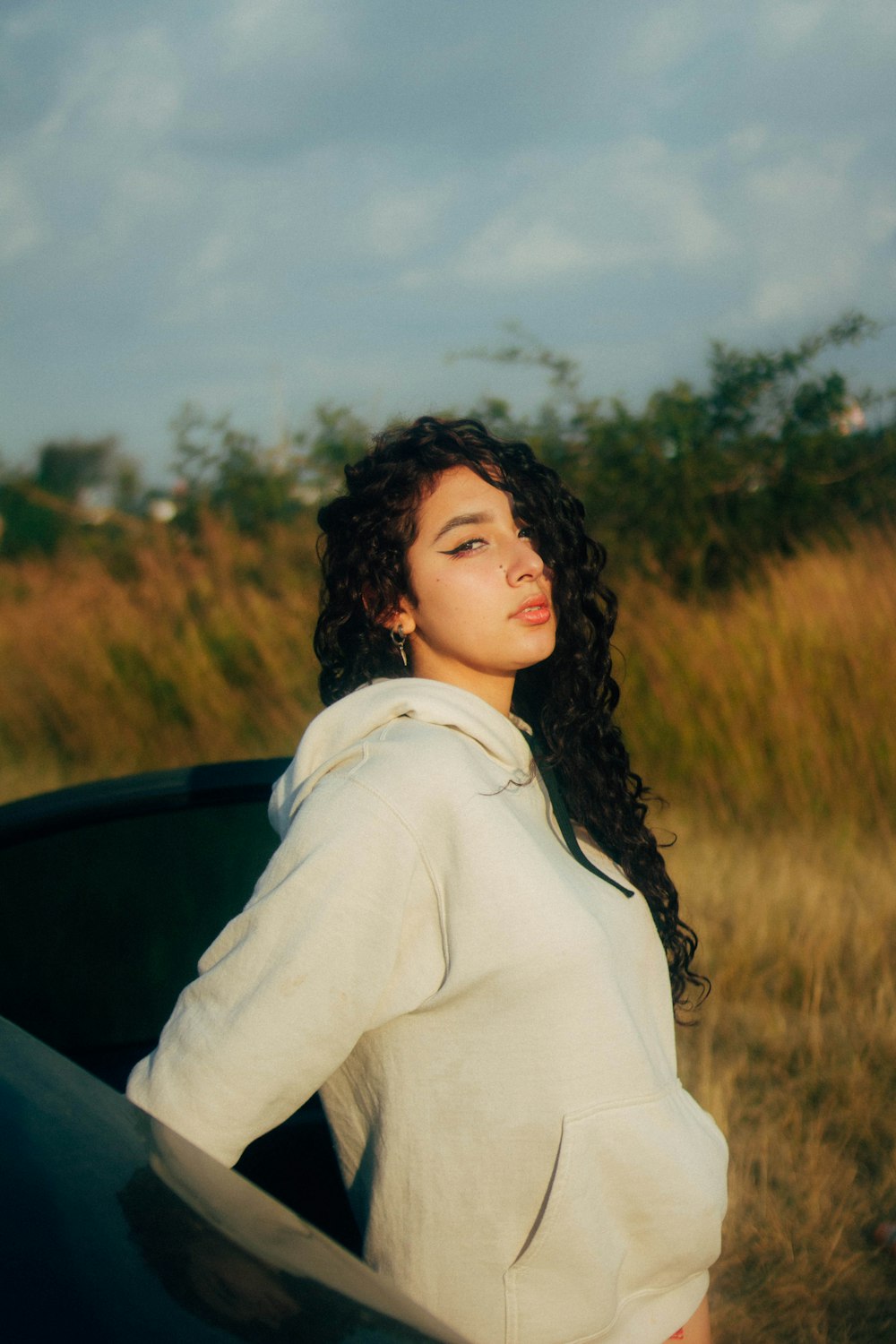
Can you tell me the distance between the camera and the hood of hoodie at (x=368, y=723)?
1537 millimetres

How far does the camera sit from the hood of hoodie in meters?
1.54

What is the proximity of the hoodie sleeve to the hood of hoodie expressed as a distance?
0.14m

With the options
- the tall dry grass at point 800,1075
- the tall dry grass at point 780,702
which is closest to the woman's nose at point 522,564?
the tall dry grass at point 800,1075

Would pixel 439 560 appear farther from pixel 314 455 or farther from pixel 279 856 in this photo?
pixel 314 455

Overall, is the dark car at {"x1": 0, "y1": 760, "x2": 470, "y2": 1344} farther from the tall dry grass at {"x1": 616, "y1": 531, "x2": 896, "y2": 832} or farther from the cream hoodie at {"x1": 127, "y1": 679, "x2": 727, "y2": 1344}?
the tall dry grass at {"x1": 616, "y1": 531, "x2": 896, "y2": 832}

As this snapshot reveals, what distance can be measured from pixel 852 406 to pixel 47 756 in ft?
19.3

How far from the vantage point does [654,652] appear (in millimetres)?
6141

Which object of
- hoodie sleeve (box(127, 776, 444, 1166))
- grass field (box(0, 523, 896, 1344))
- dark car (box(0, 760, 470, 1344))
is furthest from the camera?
grass field (box(0, 523, 896, 1344))

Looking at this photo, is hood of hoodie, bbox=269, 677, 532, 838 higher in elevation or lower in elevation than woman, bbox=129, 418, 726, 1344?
higher

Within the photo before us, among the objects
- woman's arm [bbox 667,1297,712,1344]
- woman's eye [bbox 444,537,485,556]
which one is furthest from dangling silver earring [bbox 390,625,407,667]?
woman's arm [bbox 667,1297,712,1344]

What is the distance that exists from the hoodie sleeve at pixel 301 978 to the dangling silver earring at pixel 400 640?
52 cm

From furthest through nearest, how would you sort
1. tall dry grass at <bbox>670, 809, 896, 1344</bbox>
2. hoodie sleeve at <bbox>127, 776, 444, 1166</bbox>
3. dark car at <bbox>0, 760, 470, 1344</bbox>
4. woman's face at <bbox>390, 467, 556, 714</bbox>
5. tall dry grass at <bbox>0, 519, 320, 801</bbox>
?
tall dry grass at <bbox>0, 519, 320, 801</bbox>
tall dry grass at <bbox>670, 809, 896, 1344</bbox>
woman's face at <bbox>390, 467, 556, 714</bbox>
hoodie sleeve at <bbox>127, 776, 444, 1166</bbox>
dark car at <bbox>0, 760, 470, 1344</bbox>

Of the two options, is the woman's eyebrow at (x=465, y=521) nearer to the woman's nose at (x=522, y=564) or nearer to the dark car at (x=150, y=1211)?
the woman's nose at (x=522, y=564)

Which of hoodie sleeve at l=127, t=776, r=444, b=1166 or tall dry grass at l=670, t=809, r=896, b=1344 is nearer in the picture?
hoodie sleeve at l=127, t=776, r=444, b=1166
